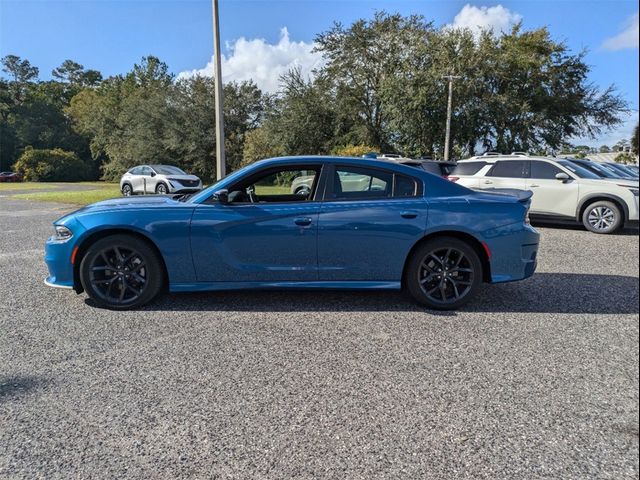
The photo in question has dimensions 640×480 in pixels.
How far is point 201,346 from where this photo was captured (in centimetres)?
364

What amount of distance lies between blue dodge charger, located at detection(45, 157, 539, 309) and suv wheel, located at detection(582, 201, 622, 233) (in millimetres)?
6098

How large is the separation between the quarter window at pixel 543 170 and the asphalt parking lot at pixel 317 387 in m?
6.07

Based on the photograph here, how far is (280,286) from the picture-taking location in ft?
14.8

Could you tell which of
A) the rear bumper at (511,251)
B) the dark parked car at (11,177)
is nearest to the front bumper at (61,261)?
the rear bumper at (511,251)

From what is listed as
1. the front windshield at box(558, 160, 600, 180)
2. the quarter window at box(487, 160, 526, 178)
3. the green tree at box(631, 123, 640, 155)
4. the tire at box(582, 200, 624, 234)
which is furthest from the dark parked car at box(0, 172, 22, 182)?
the green tree at box(631, 123, 640, 155)

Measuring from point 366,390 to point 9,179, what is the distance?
62.9 m

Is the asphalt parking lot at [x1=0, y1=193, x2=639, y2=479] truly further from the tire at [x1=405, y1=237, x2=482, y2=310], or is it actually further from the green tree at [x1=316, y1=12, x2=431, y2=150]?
the green tree at [x1=316, y1=12, x2=431, y2=150]

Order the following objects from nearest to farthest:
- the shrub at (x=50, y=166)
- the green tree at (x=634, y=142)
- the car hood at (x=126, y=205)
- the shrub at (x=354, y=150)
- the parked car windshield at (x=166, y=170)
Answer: the green tree at (x=634, y=142) → the car hood at (x=126, y=205) → the parked car windshield at (x=166, y=170) → the shrub at (x=354, y=150) → the shrub at (x=50, y=166)

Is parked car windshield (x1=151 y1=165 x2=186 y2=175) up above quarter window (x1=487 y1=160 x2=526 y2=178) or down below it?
above

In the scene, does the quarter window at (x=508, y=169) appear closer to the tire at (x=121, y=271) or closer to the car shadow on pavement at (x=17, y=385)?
the tire at (x=121, y=271)

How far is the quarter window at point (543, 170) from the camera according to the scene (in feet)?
33.8

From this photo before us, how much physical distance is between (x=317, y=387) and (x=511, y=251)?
2.61 metres

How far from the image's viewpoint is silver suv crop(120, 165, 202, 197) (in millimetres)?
19266

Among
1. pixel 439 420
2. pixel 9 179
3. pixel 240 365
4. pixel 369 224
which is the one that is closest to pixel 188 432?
pixel 240 365
